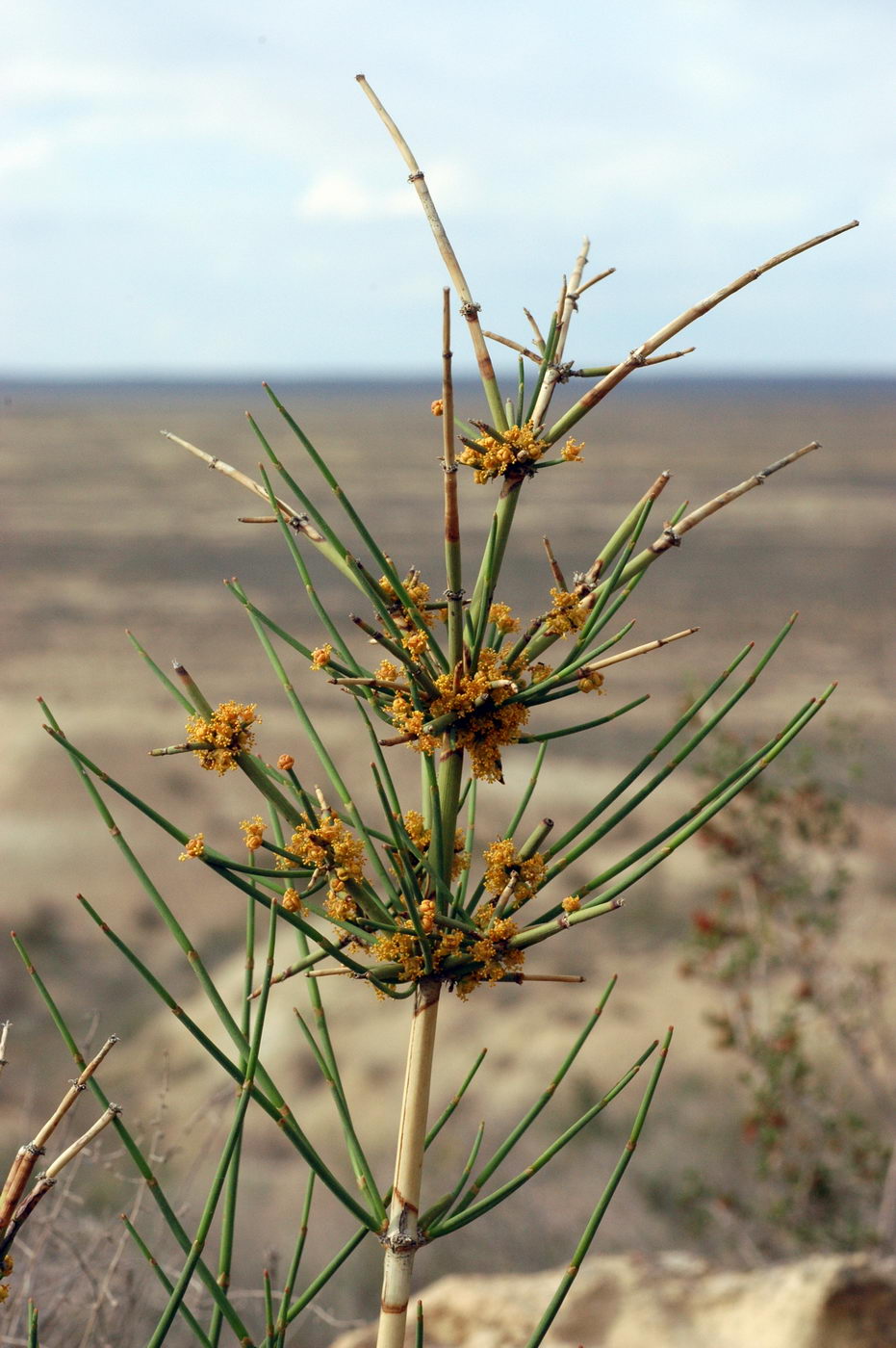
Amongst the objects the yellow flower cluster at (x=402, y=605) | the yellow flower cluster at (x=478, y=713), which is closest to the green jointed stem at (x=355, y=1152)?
the yellow flower cluster at (x=478, y=713)

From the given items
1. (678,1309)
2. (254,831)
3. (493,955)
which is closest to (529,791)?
(493,955)

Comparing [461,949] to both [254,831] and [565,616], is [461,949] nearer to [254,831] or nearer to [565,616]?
[254,831]

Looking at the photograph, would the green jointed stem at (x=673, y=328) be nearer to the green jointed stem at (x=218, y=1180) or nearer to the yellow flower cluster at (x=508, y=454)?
the yellow flower cluster at (x=508, y=454)

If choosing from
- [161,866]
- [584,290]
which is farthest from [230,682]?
[584,290]

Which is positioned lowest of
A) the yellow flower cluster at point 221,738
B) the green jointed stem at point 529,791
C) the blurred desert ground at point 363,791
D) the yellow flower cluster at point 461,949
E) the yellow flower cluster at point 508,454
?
the blurred desert ground at point 363,791

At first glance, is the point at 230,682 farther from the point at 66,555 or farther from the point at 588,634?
the point at 588,634

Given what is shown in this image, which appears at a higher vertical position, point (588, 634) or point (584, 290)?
point (584, 290)
